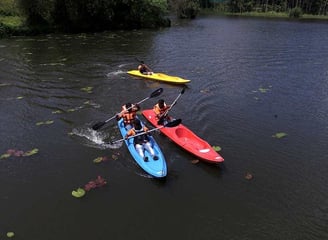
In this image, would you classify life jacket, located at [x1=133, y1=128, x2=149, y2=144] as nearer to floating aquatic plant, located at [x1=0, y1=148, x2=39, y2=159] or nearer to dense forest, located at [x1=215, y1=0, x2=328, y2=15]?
floating aquatic plant, located at [x1=0, y1=148, x2=39, y2=159]

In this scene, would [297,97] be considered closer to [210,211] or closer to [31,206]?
[210,211]

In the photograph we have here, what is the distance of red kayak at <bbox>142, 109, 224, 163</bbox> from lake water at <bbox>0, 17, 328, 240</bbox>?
32cm

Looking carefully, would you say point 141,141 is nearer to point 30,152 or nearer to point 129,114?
point 129,114

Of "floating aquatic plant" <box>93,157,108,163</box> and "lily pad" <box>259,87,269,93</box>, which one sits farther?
"lily pad" <box>259,87,269,93</box>

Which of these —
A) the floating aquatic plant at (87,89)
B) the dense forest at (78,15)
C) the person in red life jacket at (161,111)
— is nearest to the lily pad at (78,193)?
the person in red life jacket at (161,111)

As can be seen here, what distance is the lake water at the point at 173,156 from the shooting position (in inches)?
409

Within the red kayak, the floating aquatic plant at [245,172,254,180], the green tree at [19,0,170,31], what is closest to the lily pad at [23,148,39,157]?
the red kayak

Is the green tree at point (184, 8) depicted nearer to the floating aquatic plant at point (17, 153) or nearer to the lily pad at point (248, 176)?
the floating aquatic plant at point (17, 153)

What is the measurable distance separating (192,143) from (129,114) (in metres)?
3.02

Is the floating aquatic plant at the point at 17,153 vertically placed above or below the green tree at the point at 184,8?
above

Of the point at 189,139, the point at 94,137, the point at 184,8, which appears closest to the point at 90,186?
the point at 94,137

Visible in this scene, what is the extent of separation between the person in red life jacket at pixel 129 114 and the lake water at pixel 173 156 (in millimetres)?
922

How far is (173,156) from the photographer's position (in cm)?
1395

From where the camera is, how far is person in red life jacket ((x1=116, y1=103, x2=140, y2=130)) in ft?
49.8
